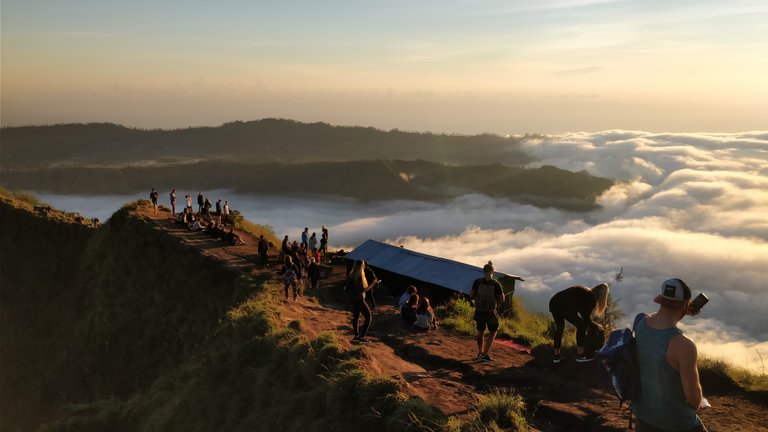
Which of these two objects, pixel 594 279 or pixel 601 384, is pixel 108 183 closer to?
pixel 594 279

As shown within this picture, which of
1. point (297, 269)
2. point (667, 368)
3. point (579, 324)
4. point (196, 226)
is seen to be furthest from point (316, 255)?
point (667, 368)

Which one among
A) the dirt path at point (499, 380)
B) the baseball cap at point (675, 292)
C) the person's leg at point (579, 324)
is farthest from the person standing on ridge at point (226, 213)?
the baseball cap at point (675, 292)

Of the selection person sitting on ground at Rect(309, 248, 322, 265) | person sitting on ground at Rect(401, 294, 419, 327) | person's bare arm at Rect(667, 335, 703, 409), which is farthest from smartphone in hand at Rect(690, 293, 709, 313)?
person sitting on ground at Rect(309, 248, 322, 265)

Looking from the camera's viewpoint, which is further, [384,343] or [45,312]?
[45,312]

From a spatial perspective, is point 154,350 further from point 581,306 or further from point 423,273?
point 581,306

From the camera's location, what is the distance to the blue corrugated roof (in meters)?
20.2

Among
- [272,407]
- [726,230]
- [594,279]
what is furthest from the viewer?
[726,230]

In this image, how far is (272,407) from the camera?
8.73 m

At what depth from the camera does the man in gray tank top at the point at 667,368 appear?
3.85m

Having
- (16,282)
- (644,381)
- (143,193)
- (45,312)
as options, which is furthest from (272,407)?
(143,193)

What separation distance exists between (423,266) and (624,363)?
1792cm

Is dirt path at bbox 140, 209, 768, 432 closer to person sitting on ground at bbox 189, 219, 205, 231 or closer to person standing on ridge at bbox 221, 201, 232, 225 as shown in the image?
person sitting on ground at bbox 189, 219, 205, 231

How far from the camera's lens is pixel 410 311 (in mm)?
14180

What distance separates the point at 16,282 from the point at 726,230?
707 ft
